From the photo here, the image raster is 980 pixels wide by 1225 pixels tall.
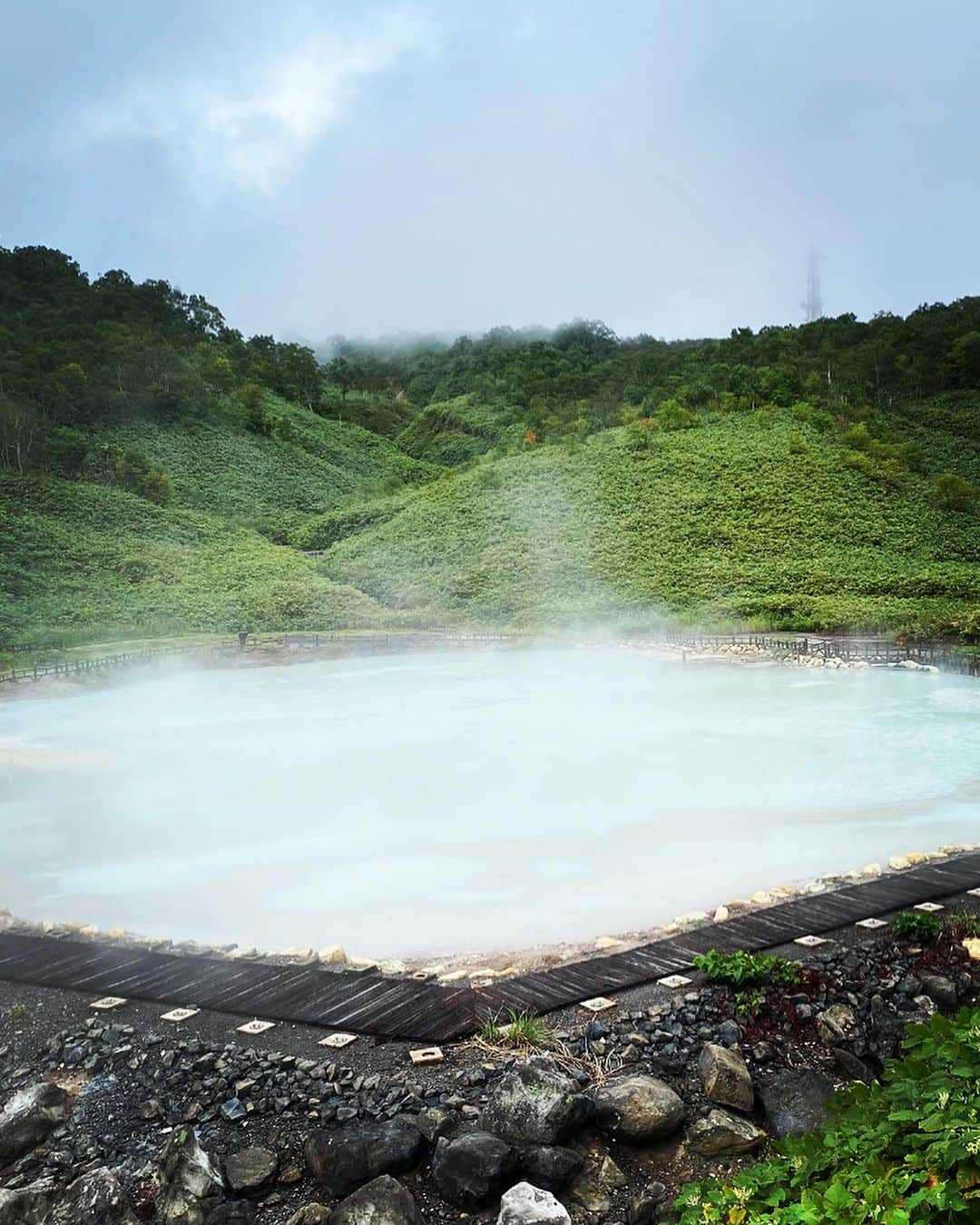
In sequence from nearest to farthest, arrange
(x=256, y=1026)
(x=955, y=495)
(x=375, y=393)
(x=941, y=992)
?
1. (x=256, y=1026)
2. (x=941, y=992)
3. (x=955, y=495)
4. (x=375, y=393)

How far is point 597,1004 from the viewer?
12.3 ft

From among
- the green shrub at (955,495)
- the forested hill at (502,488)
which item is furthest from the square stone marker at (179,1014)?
the green shrub at (955,495)

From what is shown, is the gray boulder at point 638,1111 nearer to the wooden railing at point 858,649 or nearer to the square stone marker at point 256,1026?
the square stone marker at point 256,1026

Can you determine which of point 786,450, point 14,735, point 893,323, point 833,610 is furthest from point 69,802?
point 893,323

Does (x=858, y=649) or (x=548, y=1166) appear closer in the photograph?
(x=548, y=1166)

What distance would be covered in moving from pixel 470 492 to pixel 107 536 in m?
11.8

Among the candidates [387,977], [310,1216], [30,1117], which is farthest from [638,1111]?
[30,1117]

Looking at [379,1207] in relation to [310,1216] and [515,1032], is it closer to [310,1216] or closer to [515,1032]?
[310,1216]

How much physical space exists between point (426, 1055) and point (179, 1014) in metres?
1.08

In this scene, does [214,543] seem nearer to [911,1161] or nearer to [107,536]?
[107,536]

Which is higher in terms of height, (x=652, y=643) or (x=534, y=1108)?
(x=534, y=1108)

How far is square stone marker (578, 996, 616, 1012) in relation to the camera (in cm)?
373

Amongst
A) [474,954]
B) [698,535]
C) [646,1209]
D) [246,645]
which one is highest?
[698,535]

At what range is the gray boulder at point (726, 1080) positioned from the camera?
319 centimetres
